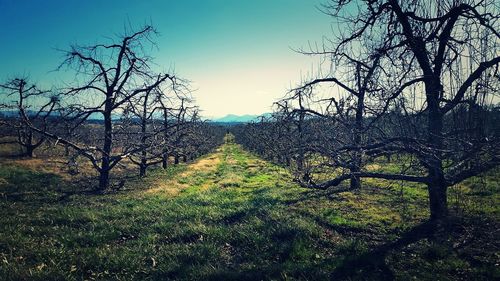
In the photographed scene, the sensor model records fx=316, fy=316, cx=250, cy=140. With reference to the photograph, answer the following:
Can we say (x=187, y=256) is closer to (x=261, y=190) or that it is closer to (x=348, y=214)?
(x=348, y=214)

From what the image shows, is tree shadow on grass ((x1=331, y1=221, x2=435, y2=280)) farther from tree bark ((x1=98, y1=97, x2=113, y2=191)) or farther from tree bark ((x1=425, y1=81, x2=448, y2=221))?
tree bark ((x1=98, y1=97, x2=113, y2=191))

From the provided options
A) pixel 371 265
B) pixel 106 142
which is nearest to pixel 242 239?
pixel 371 265

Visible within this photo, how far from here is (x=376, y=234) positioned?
9695 millimetres

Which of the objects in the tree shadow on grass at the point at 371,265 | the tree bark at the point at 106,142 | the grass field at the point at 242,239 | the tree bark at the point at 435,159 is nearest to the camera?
the tree shadow on grass at the point at 371,265

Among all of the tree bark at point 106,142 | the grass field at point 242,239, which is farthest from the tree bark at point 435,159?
the tree bark at point 106,142

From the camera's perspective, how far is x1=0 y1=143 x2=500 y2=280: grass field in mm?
6762

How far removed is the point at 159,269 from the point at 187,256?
2.66 ft

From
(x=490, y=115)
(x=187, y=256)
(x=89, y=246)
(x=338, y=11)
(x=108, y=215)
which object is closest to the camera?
(x=490, y=115)

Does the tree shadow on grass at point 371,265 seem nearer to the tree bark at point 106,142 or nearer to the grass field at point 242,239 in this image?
the grass field at point 242,239

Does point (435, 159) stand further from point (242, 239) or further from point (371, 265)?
point (242, 239)

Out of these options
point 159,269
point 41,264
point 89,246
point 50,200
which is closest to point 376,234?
point 159,269

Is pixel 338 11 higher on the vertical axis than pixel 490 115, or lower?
higher

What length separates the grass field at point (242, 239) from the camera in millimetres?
6762

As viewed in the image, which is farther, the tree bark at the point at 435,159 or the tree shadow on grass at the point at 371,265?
the tree bark at the point at 435,159
